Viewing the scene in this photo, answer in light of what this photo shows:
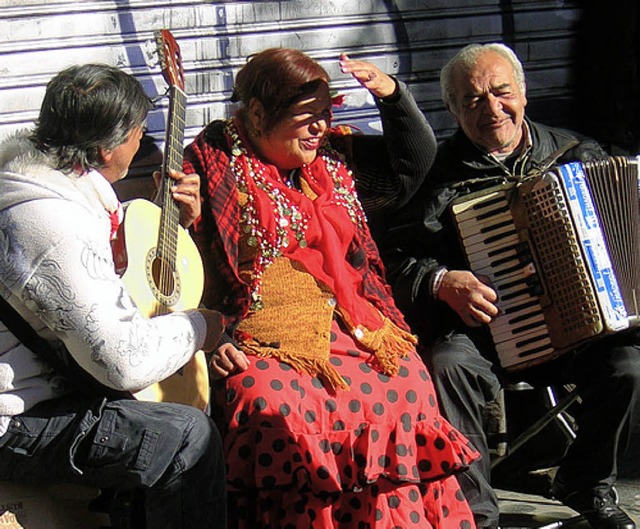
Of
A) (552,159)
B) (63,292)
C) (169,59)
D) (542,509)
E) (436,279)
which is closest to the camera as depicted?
(63,292)

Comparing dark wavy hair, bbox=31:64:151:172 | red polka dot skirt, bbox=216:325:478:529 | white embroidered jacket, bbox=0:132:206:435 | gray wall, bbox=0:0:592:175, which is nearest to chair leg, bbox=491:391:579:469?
red polka dot skirt, bbox=216:325:478:529

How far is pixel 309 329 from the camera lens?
377 centimetres

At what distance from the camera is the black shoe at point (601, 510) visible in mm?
4098

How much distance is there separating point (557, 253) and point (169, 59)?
4.90ft

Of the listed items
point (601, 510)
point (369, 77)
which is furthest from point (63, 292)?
point (601, 510)

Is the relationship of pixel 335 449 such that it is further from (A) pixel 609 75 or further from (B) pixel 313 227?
(A) pixel 609 75

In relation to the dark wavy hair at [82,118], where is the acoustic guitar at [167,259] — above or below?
below

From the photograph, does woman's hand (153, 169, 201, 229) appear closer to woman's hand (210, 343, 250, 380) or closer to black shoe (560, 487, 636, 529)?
woman's hand (210, 343, 250, 380)

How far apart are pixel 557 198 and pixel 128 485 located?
1.84 metres

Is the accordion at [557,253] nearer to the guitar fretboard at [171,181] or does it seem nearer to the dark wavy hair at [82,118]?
the guitar fretboard at [171,181]

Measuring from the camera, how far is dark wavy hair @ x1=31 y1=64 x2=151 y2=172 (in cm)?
303

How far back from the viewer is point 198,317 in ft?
10.4

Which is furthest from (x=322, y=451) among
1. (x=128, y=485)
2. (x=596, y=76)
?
(x=596, y=76)

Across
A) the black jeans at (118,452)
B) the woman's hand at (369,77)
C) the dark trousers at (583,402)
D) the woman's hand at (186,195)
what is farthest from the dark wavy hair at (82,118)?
the dark trousers at (583,402)
